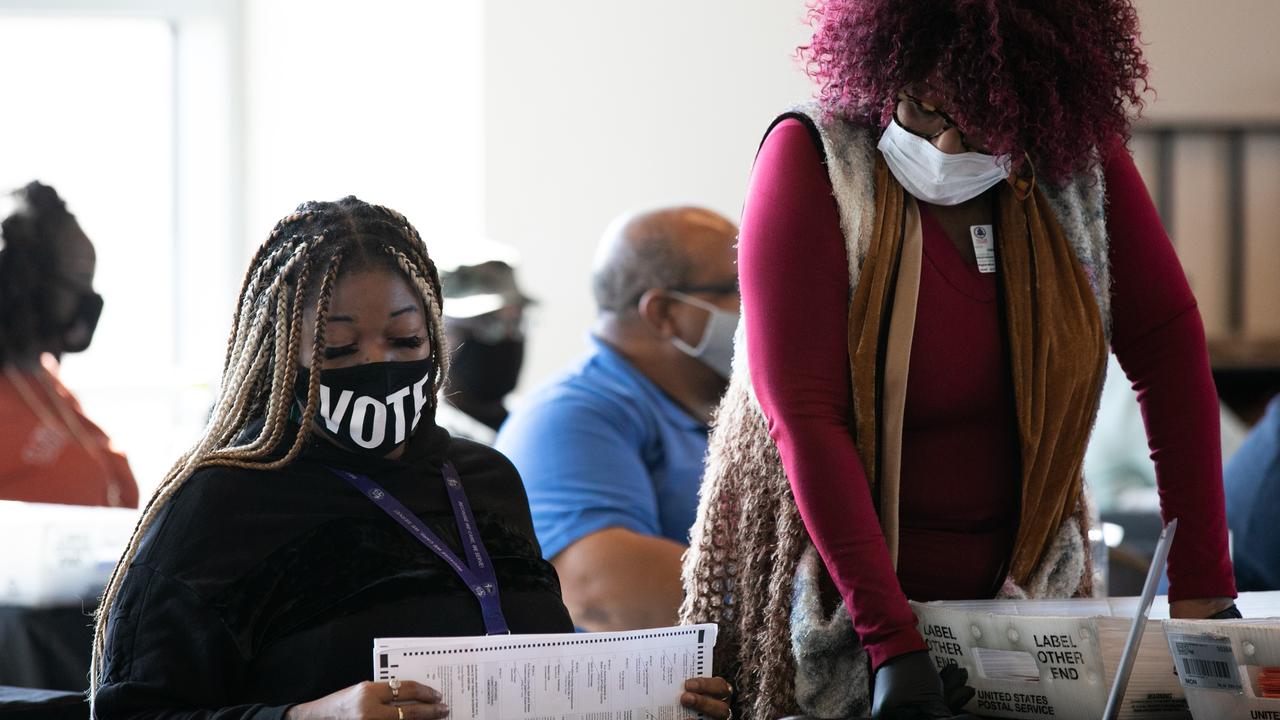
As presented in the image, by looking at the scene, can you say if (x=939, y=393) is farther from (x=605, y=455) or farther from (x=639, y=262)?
(x=639, y=262)

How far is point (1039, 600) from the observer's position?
1.63 metres

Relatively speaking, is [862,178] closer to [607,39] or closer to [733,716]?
[733,716]

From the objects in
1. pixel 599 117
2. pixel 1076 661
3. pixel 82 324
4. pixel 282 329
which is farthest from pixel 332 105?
pixel 1076 661

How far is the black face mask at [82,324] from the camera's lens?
312cm

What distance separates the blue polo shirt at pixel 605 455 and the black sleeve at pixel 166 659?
3.97ft

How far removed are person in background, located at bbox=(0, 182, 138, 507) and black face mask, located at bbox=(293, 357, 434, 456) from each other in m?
1.41

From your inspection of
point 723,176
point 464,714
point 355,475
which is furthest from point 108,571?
point 723,176

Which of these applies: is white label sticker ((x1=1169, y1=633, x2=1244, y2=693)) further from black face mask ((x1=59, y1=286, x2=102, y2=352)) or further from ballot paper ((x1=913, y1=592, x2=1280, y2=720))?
black face mask ((x1=59, y1=286, x2=102, y2=352))

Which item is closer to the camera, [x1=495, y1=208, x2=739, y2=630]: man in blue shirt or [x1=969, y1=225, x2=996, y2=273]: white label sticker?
[x1=969, y1=225, x2=996, y2=273]: white label sticker

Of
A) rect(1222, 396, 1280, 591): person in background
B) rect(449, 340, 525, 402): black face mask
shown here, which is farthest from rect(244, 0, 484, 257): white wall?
rect(1222, 396, 1280, 591): person in background

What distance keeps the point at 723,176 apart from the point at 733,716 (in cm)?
452

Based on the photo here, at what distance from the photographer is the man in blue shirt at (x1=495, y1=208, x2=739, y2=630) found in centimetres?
268

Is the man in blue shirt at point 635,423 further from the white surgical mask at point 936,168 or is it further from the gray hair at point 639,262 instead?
the white surgical mask at point 936,168

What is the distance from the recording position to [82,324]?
314 centimetres
